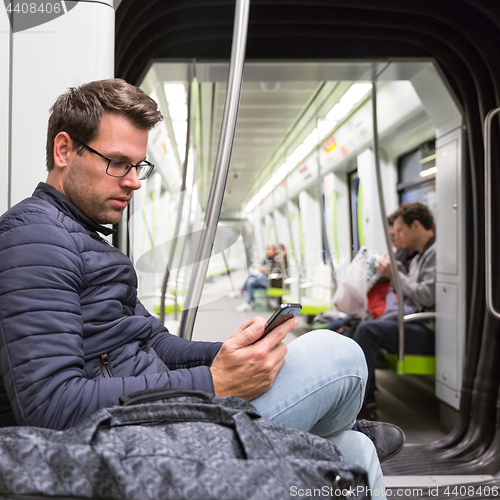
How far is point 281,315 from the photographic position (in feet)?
3.21

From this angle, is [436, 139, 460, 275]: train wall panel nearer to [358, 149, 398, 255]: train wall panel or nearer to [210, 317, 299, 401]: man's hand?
[358, 149, 398, 255]: train wall panel

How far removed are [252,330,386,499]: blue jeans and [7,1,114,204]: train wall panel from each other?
96 cm

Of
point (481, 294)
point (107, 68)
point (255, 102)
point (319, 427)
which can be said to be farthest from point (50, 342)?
point (255, 102)

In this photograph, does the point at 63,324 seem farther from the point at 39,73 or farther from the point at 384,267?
the point at 384,267

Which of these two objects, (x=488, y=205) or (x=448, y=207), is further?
(x=448, y=207)

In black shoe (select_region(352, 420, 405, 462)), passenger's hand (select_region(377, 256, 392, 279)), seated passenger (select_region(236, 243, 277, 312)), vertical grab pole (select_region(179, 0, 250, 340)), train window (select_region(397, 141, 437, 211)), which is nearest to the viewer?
vertical grab pole (select_region(179, 0, 250, 340))

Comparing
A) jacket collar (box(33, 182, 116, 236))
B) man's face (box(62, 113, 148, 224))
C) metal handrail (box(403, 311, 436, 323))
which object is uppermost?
man's face (box(62, 113, 148, 224))

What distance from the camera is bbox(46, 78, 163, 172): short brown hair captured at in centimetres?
105

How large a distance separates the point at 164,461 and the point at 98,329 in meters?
0.41

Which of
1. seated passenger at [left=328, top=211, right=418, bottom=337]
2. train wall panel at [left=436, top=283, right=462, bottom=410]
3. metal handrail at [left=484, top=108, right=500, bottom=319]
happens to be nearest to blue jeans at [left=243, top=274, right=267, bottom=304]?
seated passenger at [left=328, top=211, right=418, bottom=337]

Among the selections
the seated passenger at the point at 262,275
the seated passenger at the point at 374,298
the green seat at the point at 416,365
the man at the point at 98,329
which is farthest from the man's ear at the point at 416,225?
the seated passenger at the point at 262,275

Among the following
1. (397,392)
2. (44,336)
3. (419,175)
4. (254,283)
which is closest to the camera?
(44,336)

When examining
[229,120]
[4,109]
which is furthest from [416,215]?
[4,109]

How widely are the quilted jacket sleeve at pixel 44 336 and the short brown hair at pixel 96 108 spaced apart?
252 mm
